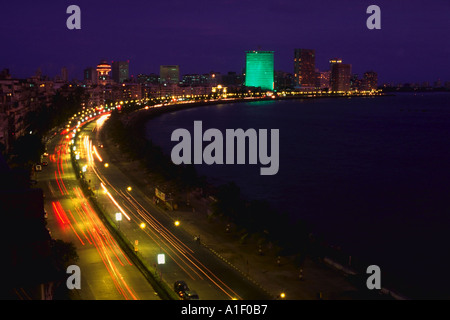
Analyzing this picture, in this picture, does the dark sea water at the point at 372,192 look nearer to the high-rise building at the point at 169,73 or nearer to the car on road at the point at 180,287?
the car on road at the point at 180,287

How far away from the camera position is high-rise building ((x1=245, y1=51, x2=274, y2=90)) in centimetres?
11862

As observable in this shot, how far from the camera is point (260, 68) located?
395ft

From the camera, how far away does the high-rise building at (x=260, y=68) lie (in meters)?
119

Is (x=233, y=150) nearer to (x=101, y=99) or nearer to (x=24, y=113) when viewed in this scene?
(x=24, y=113)

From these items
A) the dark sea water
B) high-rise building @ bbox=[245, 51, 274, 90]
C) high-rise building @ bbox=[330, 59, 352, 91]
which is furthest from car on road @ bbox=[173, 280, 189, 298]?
high-rise building @ bbox=[330, 59, 352, 91]

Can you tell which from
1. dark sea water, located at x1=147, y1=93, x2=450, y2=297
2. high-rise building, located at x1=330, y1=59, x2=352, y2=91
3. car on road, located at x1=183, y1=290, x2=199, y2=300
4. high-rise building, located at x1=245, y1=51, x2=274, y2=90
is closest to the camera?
car on road, located at x1=183, y1=290, x2=199, y2=300

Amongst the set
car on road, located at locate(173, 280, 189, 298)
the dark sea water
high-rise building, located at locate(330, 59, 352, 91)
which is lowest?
the dark sea water

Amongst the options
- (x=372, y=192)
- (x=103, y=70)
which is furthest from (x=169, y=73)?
(x=372, y=192)

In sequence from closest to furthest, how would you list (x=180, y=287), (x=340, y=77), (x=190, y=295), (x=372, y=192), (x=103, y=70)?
(x=190, y=295), (x=180, y=287), (x=372, y=192), (x=103, y=70), (x=340, y=77)

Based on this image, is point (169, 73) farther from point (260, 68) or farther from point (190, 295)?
point (190, 295)

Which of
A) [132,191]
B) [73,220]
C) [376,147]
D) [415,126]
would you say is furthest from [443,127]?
[73,220]

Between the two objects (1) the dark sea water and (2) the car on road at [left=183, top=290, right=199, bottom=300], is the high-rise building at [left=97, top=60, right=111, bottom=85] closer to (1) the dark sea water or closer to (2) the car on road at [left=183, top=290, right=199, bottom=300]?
(1) the dark sea water

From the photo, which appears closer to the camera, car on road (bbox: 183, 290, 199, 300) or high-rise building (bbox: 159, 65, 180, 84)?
car on road (bbox: 183, 290, 199, 300)

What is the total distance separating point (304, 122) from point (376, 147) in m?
19.3
